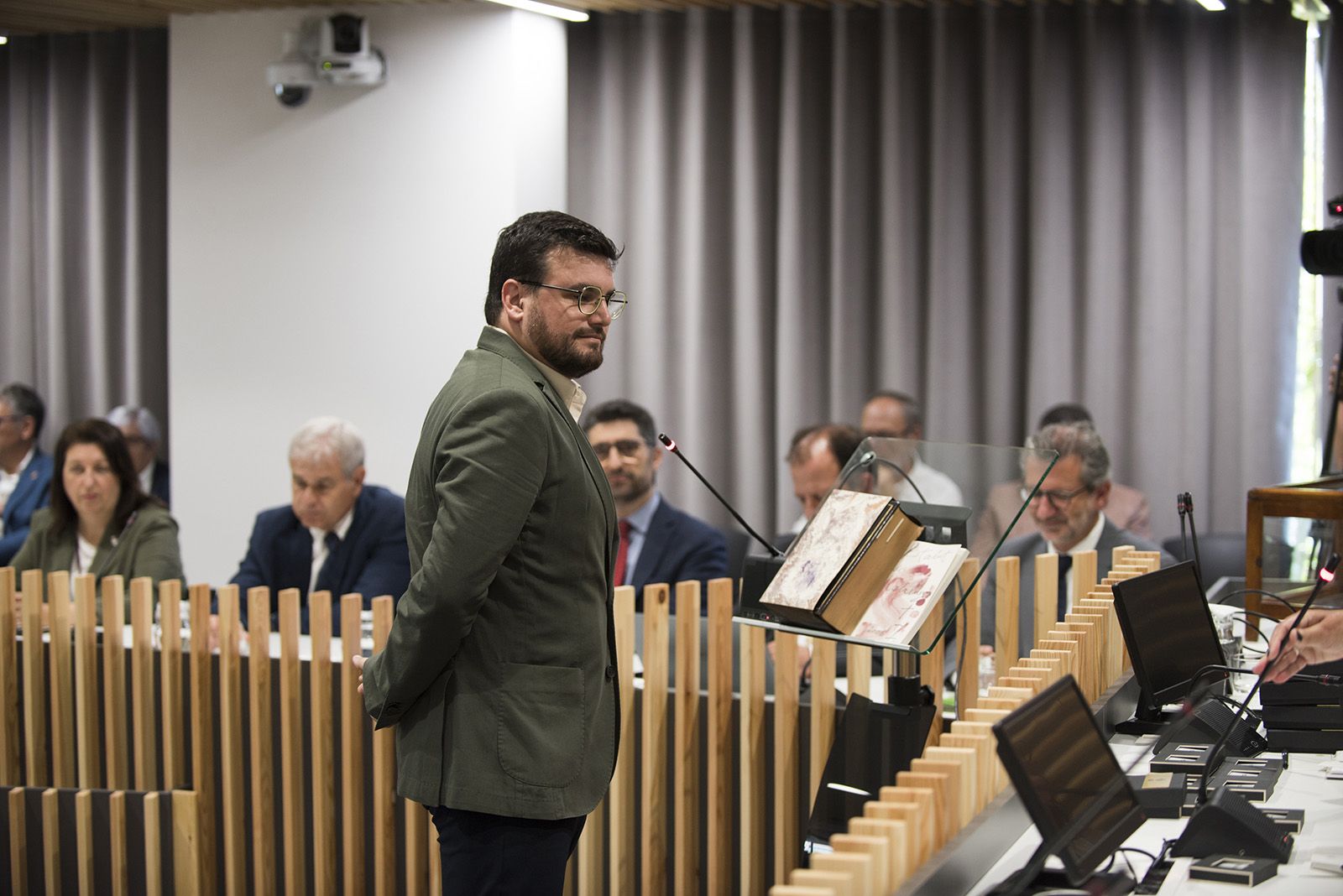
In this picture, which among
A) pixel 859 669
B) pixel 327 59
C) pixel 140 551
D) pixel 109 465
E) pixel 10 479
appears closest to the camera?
pixel 859 669

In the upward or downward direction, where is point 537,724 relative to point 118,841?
upward

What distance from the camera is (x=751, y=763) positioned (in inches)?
110

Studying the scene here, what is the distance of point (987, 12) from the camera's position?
542 cm

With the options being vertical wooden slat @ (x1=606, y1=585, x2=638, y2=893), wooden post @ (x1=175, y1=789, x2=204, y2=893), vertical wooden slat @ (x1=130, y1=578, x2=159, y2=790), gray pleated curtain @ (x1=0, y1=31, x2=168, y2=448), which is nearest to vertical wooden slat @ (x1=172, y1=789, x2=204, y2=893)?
wooden post @ (x1=175, y1=789, x2=204, y2=893)

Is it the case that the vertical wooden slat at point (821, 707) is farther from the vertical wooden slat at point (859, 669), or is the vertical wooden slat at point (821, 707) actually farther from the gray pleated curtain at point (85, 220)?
the gray pleated curtain at point (85, 220)

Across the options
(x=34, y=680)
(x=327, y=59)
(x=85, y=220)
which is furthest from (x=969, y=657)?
(x=85, y=220)

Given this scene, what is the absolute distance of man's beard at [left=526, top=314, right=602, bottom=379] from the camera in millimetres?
2148

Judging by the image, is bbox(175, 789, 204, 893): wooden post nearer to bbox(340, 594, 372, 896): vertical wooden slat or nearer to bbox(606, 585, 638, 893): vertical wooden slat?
bbox(340, 594, 372, 896): vertical wooden slat

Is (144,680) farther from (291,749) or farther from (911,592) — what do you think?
(911,592)

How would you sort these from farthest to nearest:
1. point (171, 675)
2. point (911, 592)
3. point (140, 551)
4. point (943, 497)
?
point (140, 551) → point (171, 675) → point (943, 497) → point (911, 592)

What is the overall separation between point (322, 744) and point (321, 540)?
1242 mm

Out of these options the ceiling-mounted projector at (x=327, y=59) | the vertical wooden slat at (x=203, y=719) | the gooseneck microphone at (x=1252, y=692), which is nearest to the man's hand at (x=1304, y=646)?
the gooseneck microphone at (x=1252, y=692)

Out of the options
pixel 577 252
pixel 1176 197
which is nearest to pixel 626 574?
pixel 577 252

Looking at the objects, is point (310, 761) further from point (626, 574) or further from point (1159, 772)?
point (1159, 772)
